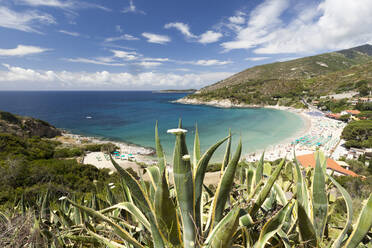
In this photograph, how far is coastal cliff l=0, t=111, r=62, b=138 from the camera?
75.8ft

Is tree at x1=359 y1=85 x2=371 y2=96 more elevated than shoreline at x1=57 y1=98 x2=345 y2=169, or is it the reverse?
tree at x1=359 y1=85 x2=371 y2=96

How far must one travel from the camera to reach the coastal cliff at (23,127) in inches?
910

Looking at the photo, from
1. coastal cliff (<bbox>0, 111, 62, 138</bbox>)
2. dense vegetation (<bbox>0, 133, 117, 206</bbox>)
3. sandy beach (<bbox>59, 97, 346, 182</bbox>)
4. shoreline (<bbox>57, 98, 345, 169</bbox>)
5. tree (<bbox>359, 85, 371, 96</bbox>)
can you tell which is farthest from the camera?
tree (<bbox>359, 85, 371, 96</bbox>)

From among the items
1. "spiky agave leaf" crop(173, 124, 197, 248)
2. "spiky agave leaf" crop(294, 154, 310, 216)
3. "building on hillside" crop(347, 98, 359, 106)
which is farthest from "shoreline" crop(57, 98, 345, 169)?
"spiky agave leaf" crop(173, 124, 197, 248)

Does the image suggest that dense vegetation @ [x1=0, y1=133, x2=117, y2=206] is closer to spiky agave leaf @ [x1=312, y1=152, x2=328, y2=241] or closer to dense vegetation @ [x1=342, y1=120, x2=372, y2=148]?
spiky agave leaf @ [x1=312, y1=152, x2=328, y2=241]

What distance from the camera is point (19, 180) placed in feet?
26.3

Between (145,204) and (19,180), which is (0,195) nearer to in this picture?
(19,180)

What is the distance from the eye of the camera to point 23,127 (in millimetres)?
25969

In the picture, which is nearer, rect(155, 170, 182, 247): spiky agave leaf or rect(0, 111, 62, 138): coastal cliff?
rect(155, 170, 182, 247): spiky agave leaf

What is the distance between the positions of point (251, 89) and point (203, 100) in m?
25.0

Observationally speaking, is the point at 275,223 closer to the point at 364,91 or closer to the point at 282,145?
the point at 282,145

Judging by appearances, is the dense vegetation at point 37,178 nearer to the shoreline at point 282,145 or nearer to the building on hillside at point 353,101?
the shoreline at point 282,145

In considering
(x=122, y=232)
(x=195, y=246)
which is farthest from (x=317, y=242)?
(x=122, y=232)

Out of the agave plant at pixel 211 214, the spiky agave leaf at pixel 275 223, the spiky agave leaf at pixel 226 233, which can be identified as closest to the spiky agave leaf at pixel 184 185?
the agave plant at pixel 211 214
